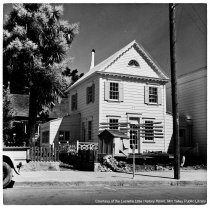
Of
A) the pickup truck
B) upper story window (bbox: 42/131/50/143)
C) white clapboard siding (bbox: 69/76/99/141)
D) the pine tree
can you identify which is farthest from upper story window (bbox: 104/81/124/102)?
the pickup truck

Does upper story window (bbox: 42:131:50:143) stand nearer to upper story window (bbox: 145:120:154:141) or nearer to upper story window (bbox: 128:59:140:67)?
upper story window (bbox: 145:120:154:141)

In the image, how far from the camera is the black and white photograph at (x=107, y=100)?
10031 mm

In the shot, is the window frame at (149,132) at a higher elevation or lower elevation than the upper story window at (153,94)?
lower

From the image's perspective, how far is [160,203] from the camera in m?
7.71

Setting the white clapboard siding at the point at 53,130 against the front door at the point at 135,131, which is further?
the white clapboard siding at the point at 53,130

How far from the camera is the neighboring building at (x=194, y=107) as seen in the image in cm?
1984

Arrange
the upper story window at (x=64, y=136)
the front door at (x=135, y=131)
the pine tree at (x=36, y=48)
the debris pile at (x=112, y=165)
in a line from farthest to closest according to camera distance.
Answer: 1. the upper story window at (x=64, y=136)
2. the front door at (x=135, y=131)
3. the pine tree at (x=36, y=48)
4. the debris pile at (x=112, y=165)

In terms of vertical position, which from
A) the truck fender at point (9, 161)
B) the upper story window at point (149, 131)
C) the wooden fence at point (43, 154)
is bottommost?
the wooden fence at point (43, 154)

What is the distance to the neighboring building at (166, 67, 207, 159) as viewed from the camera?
1984 cm

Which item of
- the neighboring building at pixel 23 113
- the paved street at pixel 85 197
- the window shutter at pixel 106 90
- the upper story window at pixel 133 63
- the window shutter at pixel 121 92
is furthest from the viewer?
the neighboring building at pixel 23 113

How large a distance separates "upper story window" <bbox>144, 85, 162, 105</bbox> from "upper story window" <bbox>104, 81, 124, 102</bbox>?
172 centimetres

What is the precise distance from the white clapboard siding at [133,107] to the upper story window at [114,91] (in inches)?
7.5

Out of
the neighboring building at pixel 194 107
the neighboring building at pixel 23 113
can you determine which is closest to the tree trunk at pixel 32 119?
the neighboring building at pixel 23 113

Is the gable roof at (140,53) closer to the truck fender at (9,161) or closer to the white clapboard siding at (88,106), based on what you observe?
the white clapboard siding at (88,106)
